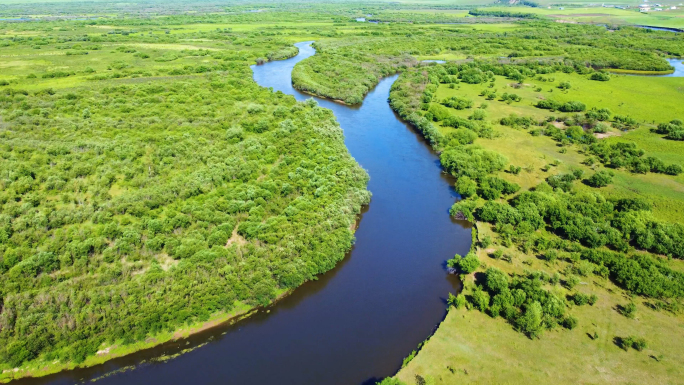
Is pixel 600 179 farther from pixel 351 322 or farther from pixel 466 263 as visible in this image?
pixel 351 322

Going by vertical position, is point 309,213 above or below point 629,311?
above

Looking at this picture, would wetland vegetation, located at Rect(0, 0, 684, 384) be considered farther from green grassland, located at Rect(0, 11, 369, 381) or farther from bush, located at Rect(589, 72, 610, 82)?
bush, located at Rect(589, 72, 610, 82)

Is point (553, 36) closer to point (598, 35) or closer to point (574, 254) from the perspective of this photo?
point (598, 35)

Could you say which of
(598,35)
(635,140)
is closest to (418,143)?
(635,140)

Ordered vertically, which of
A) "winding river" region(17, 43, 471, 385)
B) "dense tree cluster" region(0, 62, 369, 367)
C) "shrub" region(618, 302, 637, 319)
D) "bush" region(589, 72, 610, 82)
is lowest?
"winding river" region(17, 43, 471, 385)

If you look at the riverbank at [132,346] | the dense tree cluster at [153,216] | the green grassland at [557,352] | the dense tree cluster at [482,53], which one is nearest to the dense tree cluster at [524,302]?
the green grassland at [557,352]

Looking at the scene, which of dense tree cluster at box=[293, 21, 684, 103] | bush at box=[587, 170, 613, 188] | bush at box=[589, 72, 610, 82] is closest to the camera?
bush at box=[587, 170, 613, 188]

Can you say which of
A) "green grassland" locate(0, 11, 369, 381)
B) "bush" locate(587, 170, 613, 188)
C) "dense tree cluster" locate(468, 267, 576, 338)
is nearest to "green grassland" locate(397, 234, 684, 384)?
"dense tree cluster" locate(468, 267, 576, 338)

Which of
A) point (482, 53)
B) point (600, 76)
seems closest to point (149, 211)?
point (600, 76)

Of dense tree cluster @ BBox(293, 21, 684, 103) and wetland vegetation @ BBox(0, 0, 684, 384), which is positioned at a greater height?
dense tree cluster @ BBox(293, 21, 684, 103)
